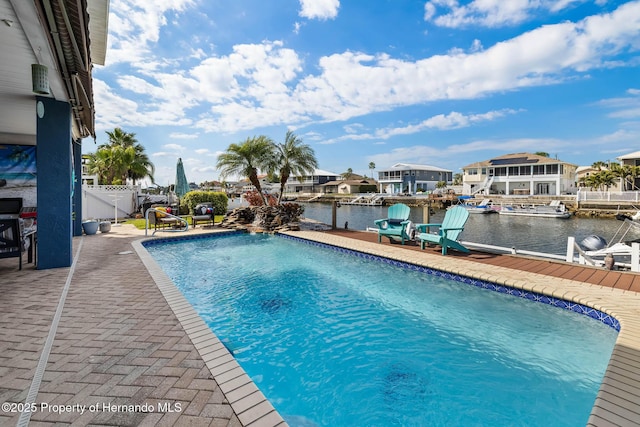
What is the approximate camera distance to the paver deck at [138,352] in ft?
6.66

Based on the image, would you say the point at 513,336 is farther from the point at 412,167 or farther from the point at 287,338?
the point at 412,167

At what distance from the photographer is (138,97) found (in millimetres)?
12797

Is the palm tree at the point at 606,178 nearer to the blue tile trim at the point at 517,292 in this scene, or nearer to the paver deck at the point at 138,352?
the paver deck at the point at 138,352

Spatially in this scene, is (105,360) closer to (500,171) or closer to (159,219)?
(159,219)

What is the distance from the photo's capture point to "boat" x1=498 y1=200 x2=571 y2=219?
92.6 ft

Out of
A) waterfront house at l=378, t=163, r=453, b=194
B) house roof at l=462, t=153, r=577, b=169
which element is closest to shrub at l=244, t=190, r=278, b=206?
house roof at l=462, t=153, r=577, b=169

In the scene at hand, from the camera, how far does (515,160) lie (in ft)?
142

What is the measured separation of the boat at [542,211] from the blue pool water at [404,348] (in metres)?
29.7

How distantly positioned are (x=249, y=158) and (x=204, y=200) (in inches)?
161

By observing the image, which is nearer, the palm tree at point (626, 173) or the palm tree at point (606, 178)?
the palm tree at point (626, 173)

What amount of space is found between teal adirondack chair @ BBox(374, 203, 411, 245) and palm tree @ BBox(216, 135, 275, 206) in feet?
29.4

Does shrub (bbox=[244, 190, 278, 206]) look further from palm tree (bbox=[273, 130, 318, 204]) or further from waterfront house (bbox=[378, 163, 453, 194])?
waterfront house (bbox=[378, 163, 453, 194])

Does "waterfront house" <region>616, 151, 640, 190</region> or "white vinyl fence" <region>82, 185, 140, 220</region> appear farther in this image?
"waterfront house" <region>616, 151, 640, 190</region>

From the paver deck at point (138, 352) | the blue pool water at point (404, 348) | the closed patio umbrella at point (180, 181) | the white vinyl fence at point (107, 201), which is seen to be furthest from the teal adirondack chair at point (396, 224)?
the closed patio umbrella at point (180, 181)
